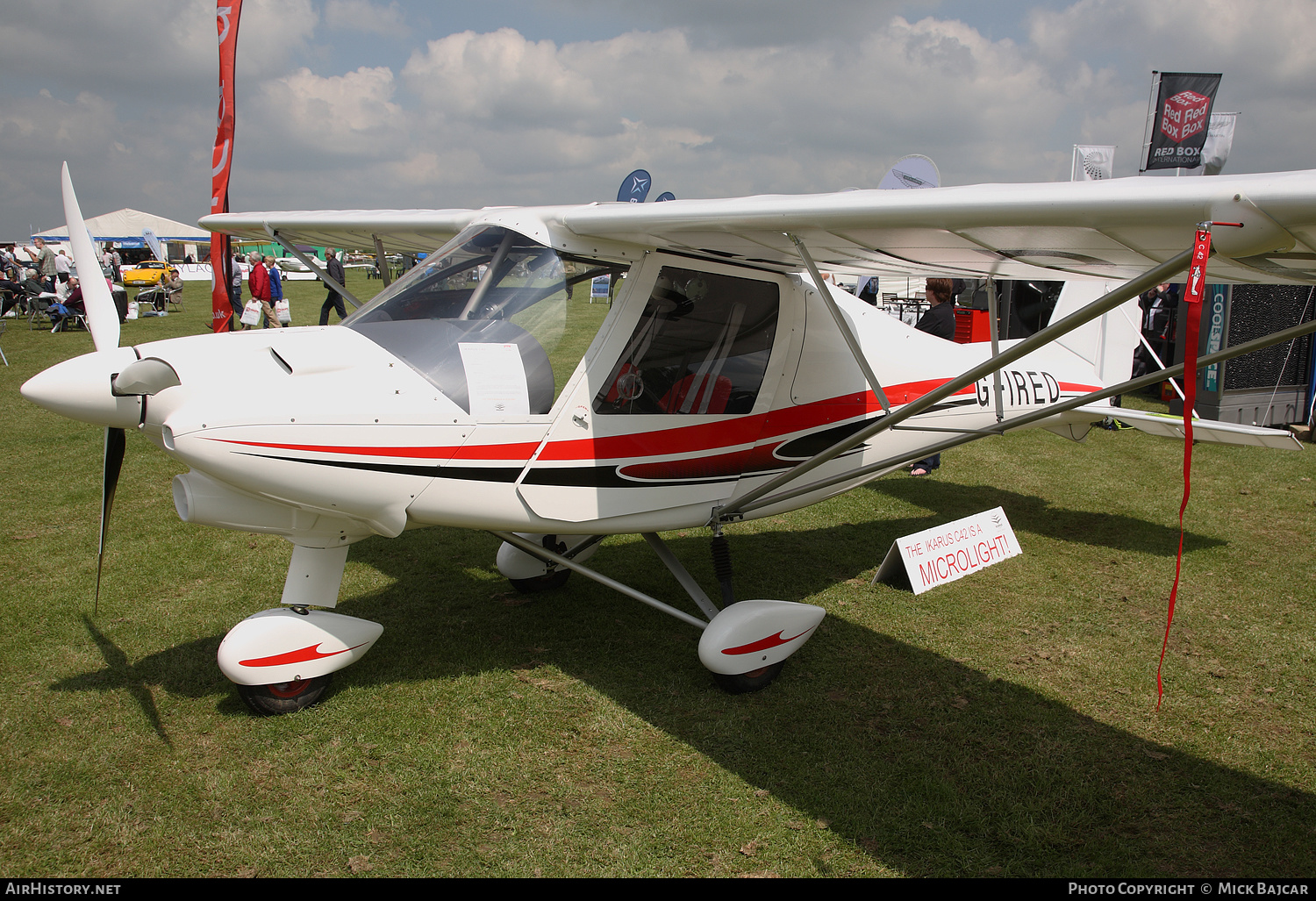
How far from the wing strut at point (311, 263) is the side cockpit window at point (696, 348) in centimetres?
224

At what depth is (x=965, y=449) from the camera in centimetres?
→ 947

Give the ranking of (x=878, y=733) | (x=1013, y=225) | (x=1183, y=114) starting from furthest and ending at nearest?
(x=1183, y=114), (x=878, y=733), (x=1013, y=225)

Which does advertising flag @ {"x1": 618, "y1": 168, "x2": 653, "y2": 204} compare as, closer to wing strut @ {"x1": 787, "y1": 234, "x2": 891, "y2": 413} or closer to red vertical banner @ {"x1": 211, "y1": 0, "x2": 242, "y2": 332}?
red vertical banner @ {"x1": 211, "y1": 0, "x2": 242, "y2": 332}

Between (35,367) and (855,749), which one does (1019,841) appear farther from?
(35,367)

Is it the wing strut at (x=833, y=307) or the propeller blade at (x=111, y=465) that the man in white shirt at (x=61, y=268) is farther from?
the wing strut at (x=833, y=307)

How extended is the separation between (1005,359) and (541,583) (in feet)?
10.8

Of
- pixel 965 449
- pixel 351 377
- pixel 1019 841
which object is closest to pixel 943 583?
pixel 1019 841

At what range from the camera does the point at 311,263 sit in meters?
5.27

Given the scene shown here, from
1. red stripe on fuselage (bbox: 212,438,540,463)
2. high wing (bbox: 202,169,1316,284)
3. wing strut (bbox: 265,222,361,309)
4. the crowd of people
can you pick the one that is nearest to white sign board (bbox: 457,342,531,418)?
red stripe on fuselage (bbox: 212,438,540,463)

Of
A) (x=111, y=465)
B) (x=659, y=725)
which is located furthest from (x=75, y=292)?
(x=659, y=725)

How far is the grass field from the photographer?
2.80 metres

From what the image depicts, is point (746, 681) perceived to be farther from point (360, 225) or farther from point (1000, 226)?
point (360, 225)

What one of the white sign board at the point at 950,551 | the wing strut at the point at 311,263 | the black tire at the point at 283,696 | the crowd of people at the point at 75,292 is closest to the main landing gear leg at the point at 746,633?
the black tire at the point at 283,696
